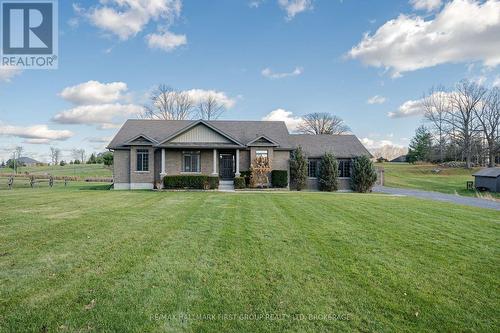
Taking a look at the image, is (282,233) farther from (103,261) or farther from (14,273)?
(14,273)

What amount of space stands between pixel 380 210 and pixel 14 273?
11.6 m

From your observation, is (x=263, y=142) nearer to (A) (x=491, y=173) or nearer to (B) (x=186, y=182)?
(B) (x=186, y=182)

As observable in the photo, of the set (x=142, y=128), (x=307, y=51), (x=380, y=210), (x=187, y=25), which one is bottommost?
(x=380, y=210)

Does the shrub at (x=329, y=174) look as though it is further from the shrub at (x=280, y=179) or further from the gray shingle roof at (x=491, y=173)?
the gray shingle roof at (x=491, y=173)

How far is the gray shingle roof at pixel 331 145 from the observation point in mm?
23969

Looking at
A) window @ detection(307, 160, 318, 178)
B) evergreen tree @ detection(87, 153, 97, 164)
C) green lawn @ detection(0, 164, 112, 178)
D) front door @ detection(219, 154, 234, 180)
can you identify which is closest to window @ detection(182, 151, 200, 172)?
front door @ detection(219, 154, 234, 180)

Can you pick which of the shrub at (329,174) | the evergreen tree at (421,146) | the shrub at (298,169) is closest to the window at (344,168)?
the shrub at (329,174)

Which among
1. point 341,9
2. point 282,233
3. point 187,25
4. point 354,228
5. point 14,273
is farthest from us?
point 187,25

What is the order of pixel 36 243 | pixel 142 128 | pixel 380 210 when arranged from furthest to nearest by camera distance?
pixel 142 128, pixel 380 210, pixel 36 243

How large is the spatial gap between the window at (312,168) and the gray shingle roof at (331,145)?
2.03ft

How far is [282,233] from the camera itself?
23.9ft

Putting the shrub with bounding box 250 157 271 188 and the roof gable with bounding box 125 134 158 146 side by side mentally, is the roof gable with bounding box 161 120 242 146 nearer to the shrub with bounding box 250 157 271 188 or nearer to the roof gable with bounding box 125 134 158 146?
the roof gable with bounding box 125 134 158 146

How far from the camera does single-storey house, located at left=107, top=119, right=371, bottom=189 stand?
21.8 metres

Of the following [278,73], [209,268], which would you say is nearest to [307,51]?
[278,73]
